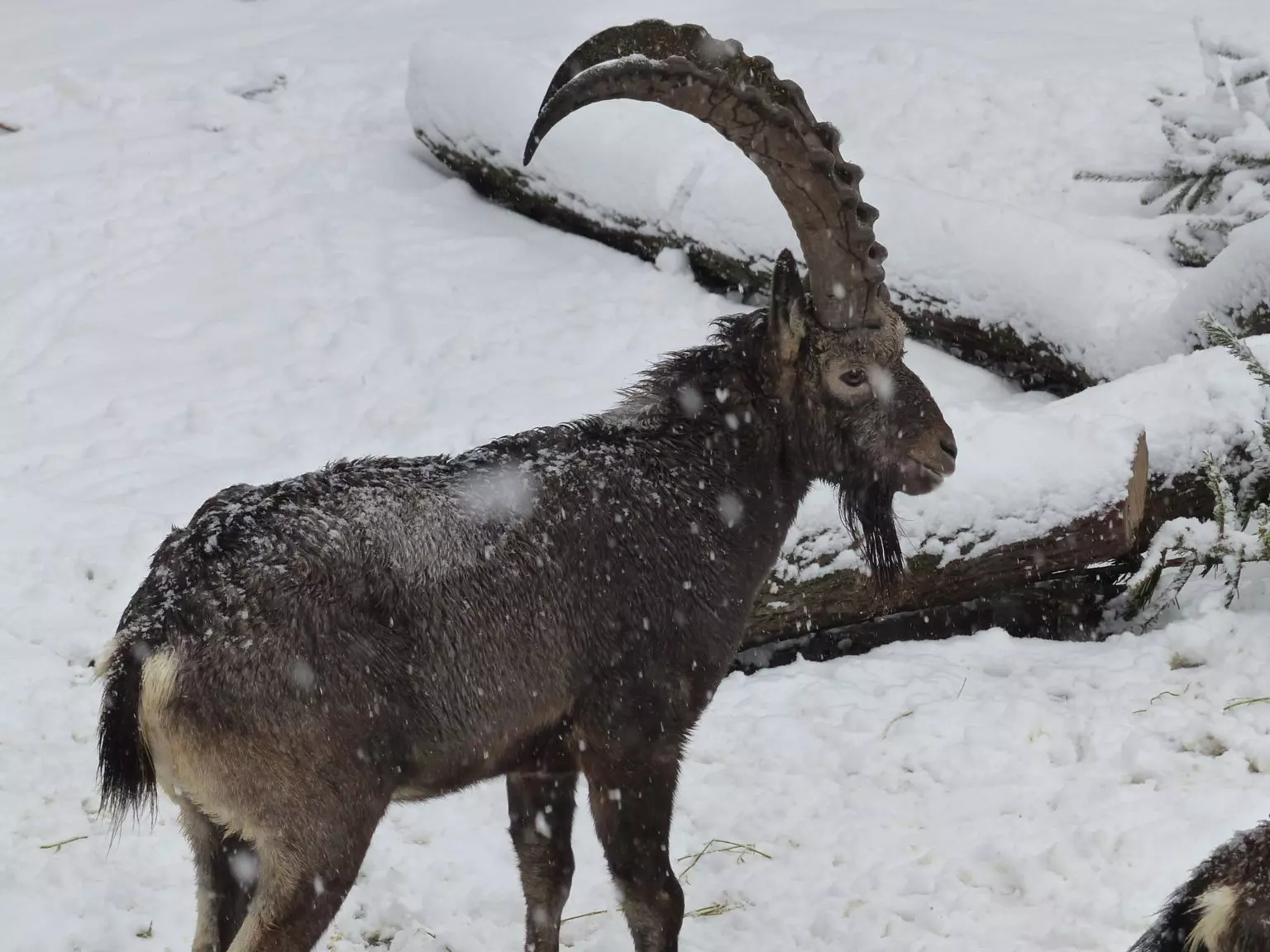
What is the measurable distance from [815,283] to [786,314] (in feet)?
0.50

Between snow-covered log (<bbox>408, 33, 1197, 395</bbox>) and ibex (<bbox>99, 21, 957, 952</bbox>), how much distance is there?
386cm

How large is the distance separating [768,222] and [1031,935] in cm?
554

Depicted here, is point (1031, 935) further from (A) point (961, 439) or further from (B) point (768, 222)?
(B) point (768, 222)

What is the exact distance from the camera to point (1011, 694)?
21.0 feet

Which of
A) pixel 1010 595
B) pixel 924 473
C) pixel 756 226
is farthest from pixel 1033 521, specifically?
pixel 756 226

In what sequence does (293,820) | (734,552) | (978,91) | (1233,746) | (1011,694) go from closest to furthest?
(293,820), (734,552), (1233,746), (1011,694), (978,91)

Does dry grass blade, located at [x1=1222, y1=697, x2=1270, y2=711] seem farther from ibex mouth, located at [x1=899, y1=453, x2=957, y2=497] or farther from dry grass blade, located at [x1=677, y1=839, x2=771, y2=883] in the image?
dry grass blade, located at [x1=677, y1=839, x2=771, y2=883]

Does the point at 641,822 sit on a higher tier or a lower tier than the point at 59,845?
higher

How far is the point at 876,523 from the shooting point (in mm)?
5281

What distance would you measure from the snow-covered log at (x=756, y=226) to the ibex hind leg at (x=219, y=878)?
5899mm

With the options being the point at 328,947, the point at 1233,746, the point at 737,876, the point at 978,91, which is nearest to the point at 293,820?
the point at 328,947

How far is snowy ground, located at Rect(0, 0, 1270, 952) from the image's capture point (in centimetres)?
524

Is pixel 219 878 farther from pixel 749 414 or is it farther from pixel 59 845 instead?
pixel 749 414

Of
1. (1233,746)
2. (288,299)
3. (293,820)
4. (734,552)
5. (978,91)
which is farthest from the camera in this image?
(978,91)
